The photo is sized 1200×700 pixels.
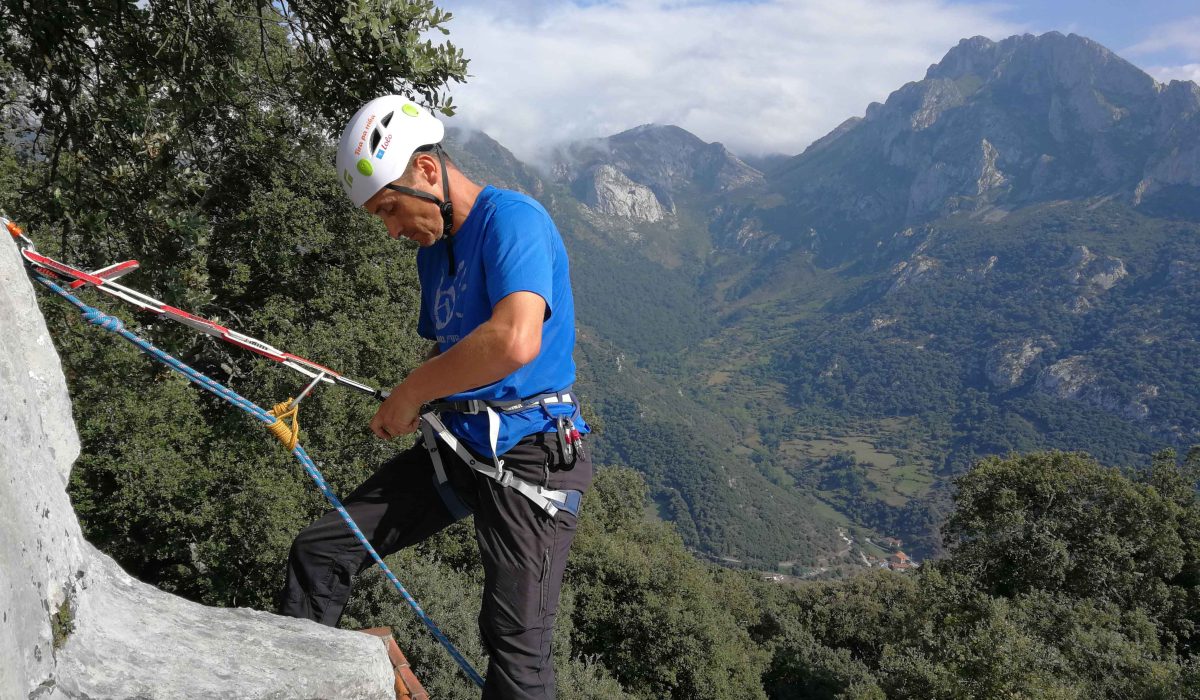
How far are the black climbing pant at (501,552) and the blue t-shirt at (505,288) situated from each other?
0.64ft

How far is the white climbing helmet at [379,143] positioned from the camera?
3219 mm

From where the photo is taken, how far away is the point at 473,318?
3.31m

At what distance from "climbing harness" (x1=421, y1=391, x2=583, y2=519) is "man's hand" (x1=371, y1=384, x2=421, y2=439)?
0.49ft

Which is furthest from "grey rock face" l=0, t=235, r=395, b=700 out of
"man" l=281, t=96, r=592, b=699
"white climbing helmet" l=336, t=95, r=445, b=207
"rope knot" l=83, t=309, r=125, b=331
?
"white climbing helmet" l=336, t=95, r=445, b=207

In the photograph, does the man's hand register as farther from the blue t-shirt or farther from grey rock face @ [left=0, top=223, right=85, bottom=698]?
grey rock face @ [left=0, top=223, right=85, bottom=698]

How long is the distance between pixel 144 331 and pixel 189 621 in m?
9.71

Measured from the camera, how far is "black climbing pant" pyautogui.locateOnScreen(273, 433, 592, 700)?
3.42 m

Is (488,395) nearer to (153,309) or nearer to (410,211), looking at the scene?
(410,211)

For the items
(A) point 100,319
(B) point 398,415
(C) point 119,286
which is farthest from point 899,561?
(A) point 100,319

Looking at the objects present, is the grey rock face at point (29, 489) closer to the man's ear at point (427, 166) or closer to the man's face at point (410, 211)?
the man's face at point (410, 211)

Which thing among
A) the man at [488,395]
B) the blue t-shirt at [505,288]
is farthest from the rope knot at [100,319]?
the blue t-shirt at [505,288]

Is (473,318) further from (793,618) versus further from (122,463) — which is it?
(793,618)

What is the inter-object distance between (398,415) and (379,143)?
131 centimetres

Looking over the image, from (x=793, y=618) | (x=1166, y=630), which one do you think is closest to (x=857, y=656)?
(x=793, y=618)
